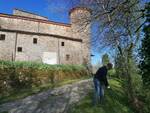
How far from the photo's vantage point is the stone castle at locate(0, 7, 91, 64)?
37131 mm

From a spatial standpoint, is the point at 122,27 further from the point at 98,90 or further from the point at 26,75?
the point at 26,75

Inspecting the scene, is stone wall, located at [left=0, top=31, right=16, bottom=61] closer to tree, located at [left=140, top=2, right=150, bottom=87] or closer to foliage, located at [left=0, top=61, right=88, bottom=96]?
foliage, located at [left=0, top=61, right=88, bottom=96]

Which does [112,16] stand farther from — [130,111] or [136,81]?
[136,81]

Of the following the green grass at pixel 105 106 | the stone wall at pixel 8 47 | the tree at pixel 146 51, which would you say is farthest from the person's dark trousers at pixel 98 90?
the stone wall at pixel 8 47

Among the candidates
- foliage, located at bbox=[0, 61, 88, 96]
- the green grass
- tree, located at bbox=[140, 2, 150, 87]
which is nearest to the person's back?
the green grass

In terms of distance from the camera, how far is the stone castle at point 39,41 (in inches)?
1462

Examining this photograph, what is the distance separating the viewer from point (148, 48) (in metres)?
10.4

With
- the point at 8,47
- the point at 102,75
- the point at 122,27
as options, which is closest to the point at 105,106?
the point at 102,75

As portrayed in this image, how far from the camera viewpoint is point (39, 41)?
3922 centimetres

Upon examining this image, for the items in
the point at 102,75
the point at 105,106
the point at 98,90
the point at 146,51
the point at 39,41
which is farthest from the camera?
the point at 39,41

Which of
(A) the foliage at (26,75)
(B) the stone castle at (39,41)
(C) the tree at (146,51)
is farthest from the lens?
(B) the stone castle at (39,41)

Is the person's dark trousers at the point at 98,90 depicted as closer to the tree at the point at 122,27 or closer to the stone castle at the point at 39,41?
the tree at the point at 122,27

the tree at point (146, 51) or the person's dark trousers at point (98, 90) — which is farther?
the person's dark trousers at point (98, 90)

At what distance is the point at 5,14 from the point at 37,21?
479 cm
